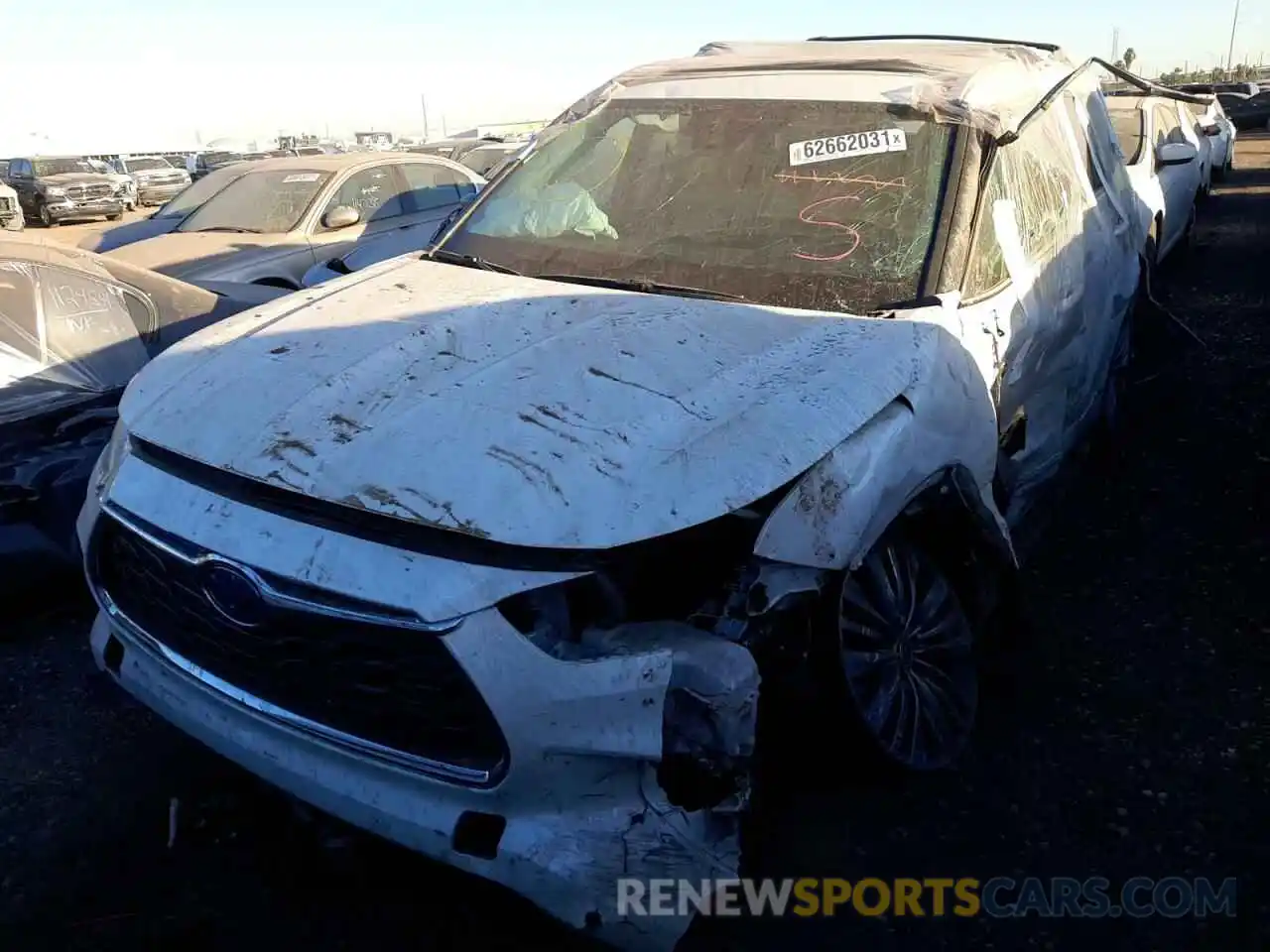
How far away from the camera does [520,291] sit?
3096 mm

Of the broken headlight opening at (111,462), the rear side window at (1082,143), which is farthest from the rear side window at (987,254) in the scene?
the broken headlight opening at (111,462)

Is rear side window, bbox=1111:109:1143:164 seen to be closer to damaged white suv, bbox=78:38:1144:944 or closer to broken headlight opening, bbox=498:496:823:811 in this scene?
damaged white suv, bbox=78:38:1144:944

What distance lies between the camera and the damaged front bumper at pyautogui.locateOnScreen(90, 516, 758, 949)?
77.4 inches

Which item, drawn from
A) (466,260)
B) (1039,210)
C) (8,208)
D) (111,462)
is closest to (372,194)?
(466,260)

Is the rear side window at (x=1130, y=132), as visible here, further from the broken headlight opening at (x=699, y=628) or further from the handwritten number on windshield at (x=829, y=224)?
the broken headlight opening at (x=699, y=628)

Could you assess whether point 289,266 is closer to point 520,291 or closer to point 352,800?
point 520,291

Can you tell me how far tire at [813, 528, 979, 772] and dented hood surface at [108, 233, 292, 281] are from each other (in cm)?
586

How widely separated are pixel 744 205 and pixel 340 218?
5.33m

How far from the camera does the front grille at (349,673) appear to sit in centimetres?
201

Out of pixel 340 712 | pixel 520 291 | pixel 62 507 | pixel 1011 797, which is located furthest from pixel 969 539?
pixel 62 507

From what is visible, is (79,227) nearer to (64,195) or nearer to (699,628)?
(64,195)

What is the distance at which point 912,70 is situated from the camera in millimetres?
3428

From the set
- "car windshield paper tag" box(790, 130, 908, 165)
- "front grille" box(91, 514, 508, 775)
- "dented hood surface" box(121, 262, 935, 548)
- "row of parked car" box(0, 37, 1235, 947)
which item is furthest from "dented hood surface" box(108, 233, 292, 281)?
"front grille" box(91, 514, 508, 775)

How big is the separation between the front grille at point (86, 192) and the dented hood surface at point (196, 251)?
15513mm
